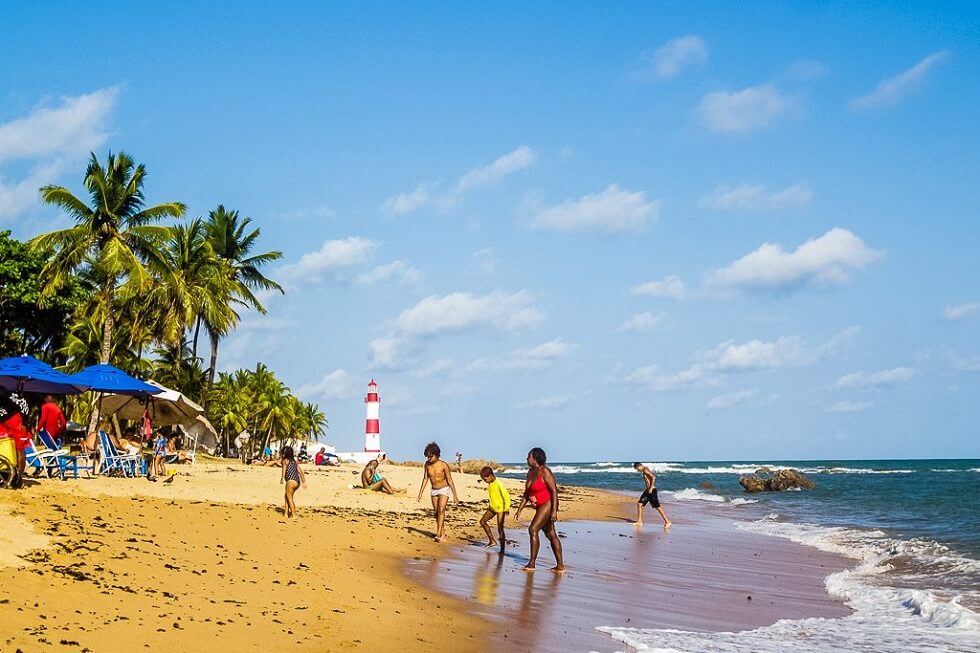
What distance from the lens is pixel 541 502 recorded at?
39.6 feet

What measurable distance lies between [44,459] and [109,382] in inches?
155

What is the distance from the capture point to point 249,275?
46.0 metres

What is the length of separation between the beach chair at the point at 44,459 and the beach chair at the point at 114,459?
1.96 m

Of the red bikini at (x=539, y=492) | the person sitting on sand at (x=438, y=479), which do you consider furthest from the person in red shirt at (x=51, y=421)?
the red bikini at (x=539, y=492)

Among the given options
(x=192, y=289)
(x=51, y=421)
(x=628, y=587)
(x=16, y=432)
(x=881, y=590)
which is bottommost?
(x=881, y=590)

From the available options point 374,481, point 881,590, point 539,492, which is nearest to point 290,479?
point 539,492

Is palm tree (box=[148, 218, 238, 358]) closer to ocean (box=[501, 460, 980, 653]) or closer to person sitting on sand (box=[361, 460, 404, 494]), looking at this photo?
person sitting on sand (box=[361, 460, 404, 494])

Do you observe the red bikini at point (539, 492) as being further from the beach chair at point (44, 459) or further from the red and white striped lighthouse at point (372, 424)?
the red and white striped lighthouse at point (372, 424)

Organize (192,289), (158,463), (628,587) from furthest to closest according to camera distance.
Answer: (192,289), (158,463), (628,587)

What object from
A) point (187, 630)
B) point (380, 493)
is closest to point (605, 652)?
point (187, 630)

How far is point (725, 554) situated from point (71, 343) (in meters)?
31.7

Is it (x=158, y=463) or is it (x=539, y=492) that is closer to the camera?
(x=539, y=492)

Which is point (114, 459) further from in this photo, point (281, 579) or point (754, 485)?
point (754, 485)

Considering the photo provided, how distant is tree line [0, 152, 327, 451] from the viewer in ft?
94.7
